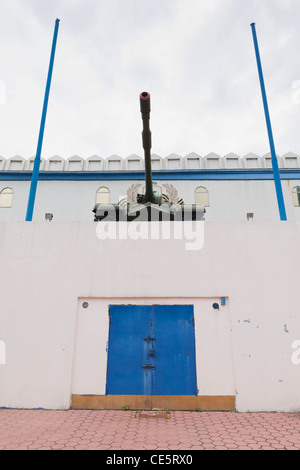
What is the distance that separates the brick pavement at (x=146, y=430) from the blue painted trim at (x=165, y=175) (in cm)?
1297

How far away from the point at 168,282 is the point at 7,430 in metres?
3.64

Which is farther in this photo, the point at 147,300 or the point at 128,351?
the point at 147,300

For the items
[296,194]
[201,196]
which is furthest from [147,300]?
[296,194]

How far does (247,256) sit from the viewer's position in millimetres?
6383

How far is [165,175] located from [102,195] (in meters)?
3.70

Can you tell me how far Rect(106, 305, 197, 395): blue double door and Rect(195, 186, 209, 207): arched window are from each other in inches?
432

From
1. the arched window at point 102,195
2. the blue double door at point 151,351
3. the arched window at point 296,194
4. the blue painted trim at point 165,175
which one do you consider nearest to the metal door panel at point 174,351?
the blue double door at point 151,351

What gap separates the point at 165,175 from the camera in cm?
1662

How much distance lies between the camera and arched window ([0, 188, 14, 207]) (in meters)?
16.6

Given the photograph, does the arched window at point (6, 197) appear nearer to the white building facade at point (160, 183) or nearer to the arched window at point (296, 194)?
the white building facade at point (160, 183)

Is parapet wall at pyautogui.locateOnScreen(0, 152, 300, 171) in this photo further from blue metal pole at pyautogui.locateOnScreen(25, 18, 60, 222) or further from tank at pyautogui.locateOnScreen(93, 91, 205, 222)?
tank at pyautogui.locateOnScreen(93, 91, 205, 222)

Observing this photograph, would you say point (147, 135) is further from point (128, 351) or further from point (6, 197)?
point (6, 197)
